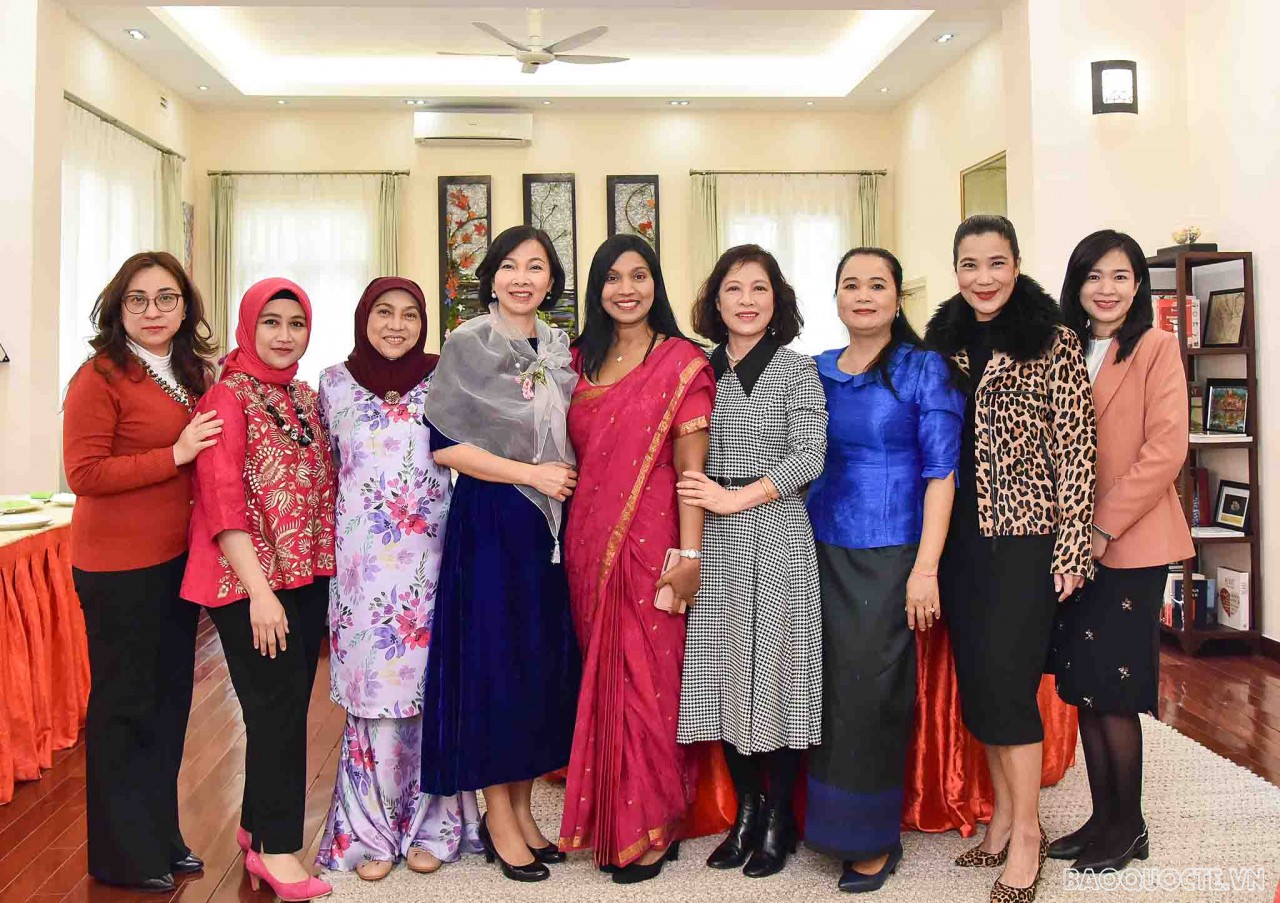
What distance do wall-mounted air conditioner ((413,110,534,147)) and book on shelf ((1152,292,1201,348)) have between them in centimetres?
484

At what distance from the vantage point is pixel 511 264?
237cm

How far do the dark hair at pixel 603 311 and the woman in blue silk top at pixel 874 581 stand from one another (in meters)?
0.44

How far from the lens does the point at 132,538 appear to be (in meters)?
2.26

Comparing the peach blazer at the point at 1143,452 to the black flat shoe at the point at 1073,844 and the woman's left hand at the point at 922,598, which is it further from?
the black flat shoe at the point at 1073,844

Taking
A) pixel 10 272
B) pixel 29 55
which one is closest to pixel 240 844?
pixel 10 272

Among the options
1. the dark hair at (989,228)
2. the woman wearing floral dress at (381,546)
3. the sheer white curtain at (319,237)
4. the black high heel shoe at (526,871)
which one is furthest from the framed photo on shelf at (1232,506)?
the sheer white curtain at (319,237)

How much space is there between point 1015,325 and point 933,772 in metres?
1.20

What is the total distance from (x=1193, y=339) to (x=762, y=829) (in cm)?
344

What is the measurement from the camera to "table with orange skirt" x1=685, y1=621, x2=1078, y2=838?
256 centimetres

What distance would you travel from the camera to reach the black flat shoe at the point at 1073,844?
2453 mm

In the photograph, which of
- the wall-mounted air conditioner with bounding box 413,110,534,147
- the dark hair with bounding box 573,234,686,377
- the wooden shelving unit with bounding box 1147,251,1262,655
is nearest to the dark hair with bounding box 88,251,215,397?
the dark hair with bounding box 573,234,686,377

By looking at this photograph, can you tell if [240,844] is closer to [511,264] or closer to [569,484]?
[569,484]

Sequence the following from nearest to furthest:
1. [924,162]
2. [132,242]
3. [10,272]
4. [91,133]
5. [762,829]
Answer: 1. [762,829]
2. [10,272]
3. [91,133]
4. [132,242]
5. [924,162]

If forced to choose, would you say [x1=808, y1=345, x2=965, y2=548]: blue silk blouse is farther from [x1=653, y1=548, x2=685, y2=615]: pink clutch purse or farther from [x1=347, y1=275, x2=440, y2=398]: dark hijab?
[x1=347, y1=275, x2=440, y2=398]: dark hijab
